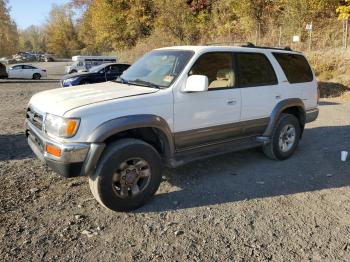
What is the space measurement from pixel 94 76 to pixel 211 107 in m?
11.8

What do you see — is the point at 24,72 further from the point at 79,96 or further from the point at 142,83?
the point at 79,96

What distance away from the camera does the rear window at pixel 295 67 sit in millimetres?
5898

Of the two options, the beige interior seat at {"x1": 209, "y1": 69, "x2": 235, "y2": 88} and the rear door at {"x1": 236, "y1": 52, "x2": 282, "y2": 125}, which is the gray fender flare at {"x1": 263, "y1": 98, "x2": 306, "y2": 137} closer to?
the rear door at {"x1": 236, "y1": 52, "x2": 282, "y2": 125}

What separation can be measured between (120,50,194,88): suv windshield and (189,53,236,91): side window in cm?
18

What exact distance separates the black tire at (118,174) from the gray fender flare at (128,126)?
20cm

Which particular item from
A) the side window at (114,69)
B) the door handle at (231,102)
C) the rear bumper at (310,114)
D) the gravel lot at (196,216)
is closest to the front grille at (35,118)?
the gravel lot at (196,216)

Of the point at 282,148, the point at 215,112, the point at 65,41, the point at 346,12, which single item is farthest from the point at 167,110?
the point at 65,41

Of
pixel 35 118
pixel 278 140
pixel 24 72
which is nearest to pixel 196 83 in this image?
pixel 35 118

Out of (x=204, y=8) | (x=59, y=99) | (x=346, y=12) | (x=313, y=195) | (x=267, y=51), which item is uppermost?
(x=204, y=8)

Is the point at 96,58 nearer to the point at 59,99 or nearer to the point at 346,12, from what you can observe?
the point at 346,12

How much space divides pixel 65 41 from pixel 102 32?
38660 millimetres

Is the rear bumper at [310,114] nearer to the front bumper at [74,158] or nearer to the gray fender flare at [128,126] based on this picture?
the gray fender flare at [128,126]

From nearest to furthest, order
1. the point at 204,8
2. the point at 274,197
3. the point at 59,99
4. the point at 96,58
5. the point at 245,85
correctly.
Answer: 1. the point at 59,99
2. the point at 274,197
3. the point at 245,85
4. the point at 96,58
5. the point at 204,8

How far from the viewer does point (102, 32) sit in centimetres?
4734
